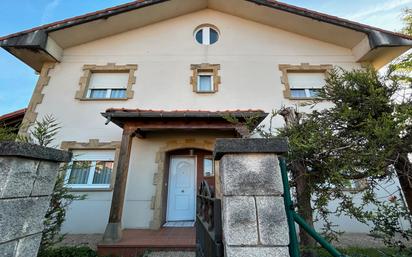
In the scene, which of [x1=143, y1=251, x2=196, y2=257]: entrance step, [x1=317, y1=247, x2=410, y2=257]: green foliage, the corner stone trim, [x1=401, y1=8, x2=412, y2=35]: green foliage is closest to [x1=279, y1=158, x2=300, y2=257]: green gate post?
[x1=317, y1=247, x2=410, y2=257]: green foliage

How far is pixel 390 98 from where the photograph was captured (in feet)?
6.11

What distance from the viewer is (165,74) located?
642cm

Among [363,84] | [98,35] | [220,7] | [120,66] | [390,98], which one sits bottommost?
[390,98]

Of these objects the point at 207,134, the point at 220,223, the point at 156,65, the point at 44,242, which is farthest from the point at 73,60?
the point at 220,223

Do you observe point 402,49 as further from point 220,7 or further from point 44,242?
point 44,242

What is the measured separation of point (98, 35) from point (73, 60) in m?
1.23

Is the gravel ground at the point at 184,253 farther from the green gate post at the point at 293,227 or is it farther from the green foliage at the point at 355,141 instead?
the green gate post at the point at 293,227

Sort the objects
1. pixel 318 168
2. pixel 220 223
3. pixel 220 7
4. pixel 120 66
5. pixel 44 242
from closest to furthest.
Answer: pixel 220 223, pixel 318 168, pixel 44 242, pixel 120 66, pixel 220 7

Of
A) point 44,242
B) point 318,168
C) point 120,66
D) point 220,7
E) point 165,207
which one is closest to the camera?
point 318,168

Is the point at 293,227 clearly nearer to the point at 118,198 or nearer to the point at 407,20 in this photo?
the point at 118,198

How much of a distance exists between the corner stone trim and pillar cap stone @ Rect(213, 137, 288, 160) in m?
6.69

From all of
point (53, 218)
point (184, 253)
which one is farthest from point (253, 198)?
point (184, 253)

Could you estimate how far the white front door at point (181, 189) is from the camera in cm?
557

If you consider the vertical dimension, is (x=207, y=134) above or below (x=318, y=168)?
above
